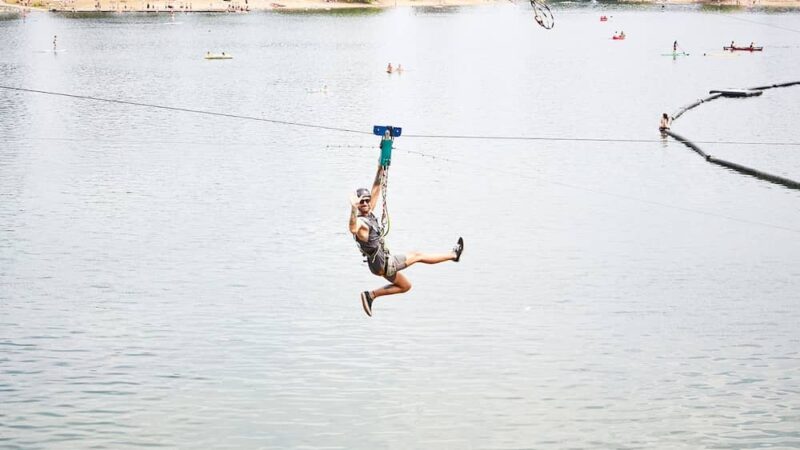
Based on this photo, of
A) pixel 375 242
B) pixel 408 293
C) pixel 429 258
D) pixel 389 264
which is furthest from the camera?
pixel 408 293

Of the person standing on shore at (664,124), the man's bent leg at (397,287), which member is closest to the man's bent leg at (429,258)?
the man's bent leg at (397,287)

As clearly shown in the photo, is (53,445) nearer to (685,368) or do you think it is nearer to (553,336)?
(553,336)

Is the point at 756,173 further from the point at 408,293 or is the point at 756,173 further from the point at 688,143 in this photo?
the point at 408,293

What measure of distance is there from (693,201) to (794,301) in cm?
1714

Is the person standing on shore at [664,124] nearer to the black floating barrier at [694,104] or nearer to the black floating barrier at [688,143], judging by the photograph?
the black floating barrier at [688,143]

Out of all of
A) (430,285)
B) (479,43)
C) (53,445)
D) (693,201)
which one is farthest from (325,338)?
(479,43)

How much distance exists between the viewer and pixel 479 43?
18250 cm

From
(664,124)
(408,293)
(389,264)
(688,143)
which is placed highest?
(664,124)

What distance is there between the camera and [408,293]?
41125 millimetres

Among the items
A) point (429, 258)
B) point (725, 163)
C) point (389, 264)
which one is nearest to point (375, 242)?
point (389, 264)

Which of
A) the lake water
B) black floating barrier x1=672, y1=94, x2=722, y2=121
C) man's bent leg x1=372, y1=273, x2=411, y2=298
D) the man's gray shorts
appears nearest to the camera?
the man's gray shorts

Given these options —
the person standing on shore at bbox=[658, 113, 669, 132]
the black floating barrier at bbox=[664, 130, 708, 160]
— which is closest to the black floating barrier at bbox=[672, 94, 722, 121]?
Result: the person standing on shore at bbox=[658, 113, 669, 132]

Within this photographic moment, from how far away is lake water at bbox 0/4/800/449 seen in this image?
30109 mm

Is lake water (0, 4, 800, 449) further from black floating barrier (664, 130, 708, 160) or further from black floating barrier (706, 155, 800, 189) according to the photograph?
black floating barrier (706, 155, 800, 189)
